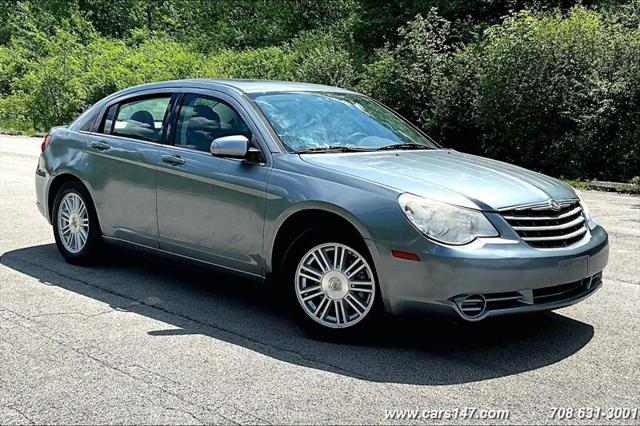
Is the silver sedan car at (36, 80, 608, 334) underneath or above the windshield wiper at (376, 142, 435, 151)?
underneath

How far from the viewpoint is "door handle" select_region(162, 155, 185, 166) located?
6.05m

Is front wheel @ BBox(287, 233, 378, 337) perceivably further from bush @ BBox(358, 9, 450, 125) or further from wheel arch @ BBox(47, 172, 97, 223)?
bush @ BBox(358, 9, 450, 125)

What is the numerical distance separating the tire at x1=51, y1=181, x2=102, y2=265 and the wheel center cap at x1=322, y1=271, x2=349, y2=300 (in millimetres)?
2662

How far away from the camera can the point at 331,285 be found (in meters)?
5.06

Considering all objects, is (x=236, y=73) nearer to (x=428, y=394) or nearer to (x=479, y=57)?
(x=479, y=57)

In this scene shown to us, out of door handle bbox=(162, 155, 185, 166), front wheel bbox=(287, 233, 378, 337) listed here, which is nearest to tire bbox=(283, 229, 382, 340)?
front wheel bbox=(287, 233, 378, 337)

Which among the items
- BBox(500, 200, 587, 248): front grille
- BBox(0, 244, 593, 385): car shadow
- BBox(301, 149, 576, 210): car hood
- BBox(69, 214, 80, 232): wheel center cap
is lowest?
BBox(0, 244, 593, 385): car shadow

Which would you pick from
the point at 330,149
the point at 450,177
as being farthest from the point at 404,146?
the point at 450,177

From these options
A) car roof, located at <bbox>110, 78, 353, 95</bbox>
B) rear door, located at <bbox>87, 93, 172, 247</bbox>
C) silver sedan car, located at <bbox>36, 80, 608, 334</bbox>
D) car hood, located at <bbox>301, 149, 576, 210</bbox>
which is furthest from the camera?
rear door, located at <bbox>87, 93, 172, 247</bbox>

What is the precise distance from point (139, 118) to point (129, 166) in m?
0.49

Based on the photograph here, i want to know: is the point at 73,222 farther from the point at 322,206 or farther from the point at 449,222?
the point at 449,222

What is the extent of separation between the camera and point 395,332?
531cm

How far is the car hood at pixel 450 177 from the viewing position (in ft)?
15.9

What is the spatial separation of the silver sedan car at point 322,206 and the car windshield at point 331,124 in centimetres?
1
